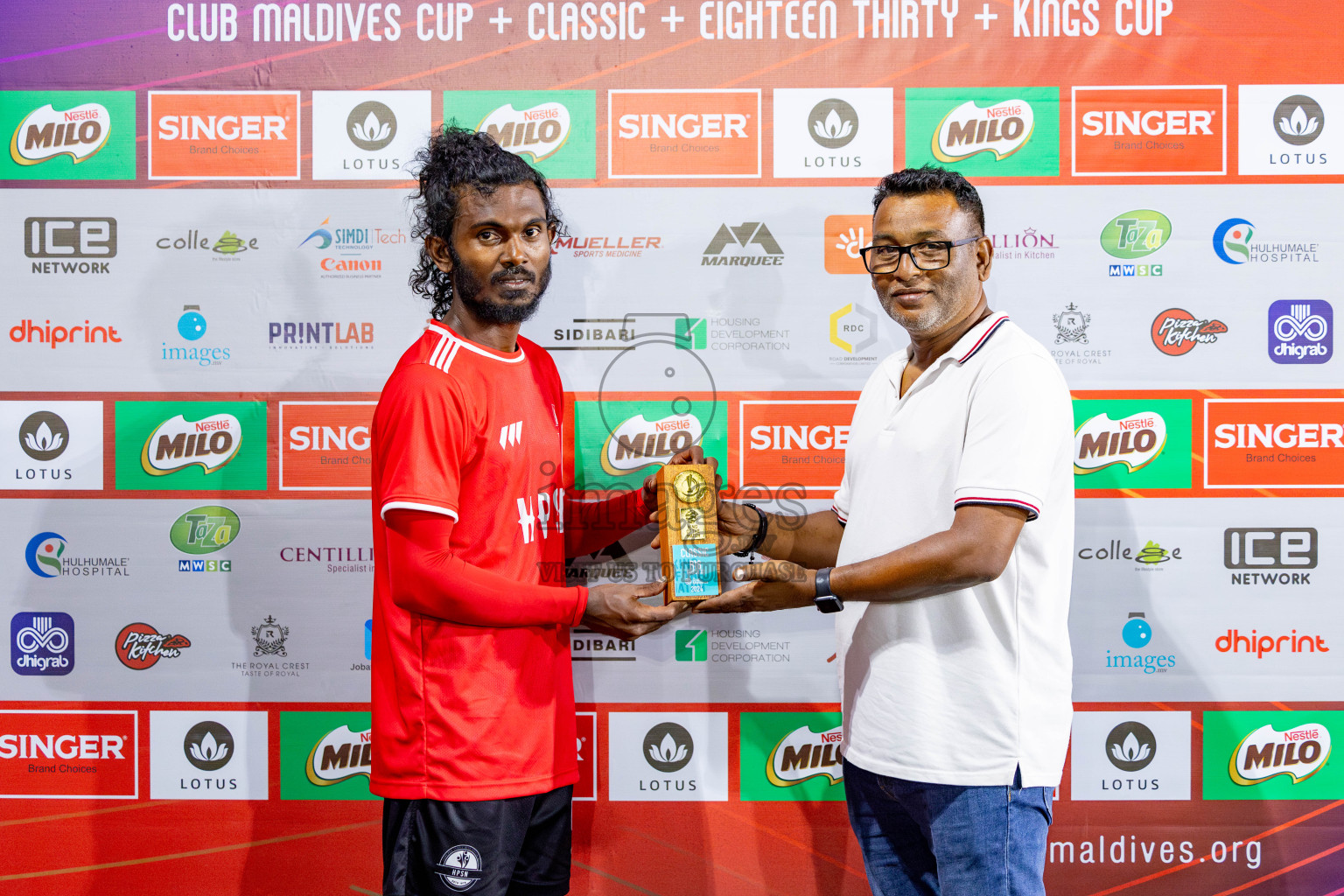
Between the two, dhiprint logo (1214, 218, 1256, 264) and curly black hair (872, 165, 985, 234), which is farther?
dhiprint logo (1214, 218, 1256, 264)

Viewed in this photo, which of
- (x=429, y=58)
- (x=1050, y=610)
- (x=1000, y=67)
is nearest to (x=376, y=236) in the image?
(x=429, y=58)

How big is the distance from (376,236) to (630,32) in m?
0.91

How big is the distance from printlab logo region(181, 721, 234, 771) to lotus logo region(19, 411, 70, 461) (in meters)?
0.88

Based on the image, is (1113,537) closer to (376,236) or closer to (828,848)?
(828,848)

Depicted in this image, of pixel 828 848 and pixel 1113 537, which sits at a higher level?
pixel 1113 537

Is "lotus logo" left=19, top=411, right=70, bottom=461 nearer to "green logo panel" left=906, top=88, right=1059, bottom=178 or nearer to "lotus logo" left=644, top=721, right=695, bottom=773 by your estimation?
"lotus logo" left=644, top=721, right=695, bottom=773

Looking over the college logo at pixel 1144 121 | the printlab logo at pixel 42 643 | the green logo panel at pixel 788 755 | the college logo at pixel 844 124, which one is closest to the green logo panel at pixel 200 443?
the printlab logo at pixel 42 643

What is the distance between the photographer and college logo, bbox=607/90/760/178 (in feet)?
7.68

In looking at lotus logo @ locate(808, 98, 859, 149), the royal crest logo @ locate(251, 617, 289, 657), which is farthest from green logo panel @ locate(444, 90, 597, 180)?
the royal crest logo @ locate(251, 617, 289, 657)

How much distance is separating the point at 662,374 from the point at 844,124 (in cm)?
86

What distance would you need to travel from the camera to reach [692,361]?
237 centimetres

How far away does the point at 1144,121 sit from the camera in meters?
2.33

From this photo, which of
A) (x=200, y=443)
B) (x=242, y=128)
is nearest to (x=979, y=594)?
(x=200, y=443)

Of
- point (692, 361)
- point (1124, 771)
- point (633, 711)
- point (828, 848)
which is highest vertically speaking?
point (692, 361)
